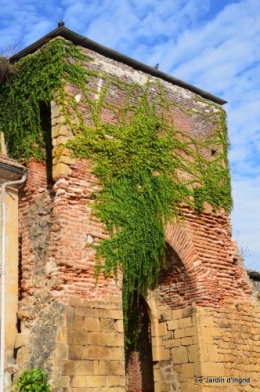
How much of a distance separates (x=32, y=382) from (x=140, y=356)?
447 cm

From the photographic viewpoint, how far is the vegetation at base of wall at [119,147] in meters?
11.2

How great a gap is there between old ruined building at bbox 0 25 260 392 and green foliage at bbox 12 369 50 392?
0.11m

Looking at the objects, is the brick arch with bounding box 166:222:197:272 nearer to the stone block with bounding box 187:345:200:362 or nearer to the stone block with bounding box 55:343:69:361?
the stone block with bounding box 187:345:200:362

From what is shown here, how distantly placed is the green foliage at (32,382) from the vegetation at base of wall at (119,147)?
1999 millimetres

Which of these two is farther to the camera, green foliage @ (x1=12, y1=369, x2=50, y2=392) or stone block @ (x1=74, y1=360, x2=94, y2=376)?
stone block @ (x1=74, y1=360, x2=94, y2=376)

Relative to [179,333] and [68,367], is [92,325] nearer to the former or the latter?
[68,367]

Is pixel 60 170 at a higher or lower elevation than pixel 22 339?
higher

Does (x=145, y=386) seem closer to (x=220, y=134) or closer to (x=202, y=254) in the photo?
(x=202, y=254)

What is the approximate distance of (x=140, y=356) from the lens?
1350 cm

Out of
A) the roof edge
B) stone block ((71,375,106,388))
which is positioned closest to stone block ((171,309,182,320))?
stone block ((71,375,106,388))

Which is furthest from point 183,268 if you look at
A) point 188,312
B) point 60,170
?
point 60,170

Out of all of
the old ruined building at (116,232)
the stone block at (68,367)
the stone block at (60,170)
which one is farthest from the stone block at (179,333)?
the stone block at (60,170)

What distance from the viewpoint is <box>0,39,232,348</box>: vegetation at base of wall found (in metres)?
11.2

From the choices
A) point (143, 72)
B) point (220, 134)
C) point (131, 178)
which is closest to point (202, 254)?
point (131, 178)
